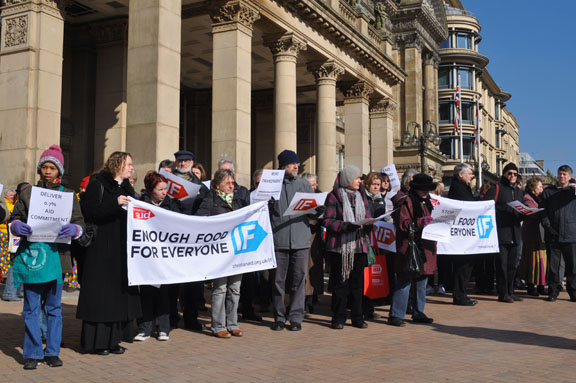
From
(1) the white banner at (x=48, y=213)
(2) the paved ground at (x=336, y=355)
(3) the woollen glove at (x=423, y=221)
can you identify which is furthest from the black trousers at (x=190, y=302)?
(3) the woollen glove at (x=423, y=221)

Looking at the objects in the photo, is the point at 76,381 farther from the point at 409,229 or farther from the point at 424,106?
the point at 424,106

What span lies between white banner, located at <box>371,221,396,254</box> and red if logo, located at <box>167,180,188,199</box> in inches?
133

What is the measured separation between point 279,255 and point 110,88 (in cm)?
1421

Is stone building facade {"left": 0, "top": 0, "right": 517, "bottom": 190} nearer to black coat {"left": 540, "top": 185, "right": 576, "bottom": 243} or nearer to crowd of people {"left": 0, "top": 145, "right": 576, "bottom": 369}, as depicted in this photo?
crowd of people {"left": 0, "top": 145, "right": 576, "bottom": 369}

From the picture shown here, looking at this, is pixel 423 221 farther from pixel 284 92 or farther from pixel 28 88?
pixel 284 92

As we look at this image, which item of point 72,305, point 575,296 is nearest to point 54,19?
point 72,305

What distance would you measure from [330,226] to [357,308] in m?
1.30

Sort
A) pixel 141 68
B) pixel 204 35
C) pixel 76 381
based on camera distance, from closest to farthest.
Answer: pixel 76 381 < pixel 141 68 < pixel 204 35

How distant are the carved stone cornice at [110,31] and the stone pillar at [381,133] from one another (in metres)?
16.4

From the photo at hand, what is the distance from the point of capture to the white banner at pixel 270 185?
811 centimetres

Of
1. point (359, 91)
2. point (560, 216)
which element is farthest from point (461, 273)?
point (359, 91)

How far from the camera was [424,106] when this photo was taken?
50344 millimetres

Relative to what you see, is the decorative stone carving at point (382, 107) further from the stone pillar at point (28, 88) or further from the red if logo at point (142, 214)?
the red if logo at point (142, 214)

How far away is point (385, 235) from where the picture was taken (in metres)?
9.59
